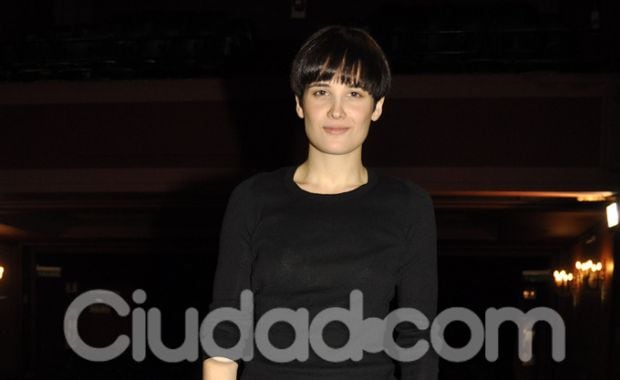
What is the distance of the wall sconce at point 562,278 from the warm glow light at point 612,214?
156 inches

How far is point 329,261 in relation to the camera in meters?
1.45

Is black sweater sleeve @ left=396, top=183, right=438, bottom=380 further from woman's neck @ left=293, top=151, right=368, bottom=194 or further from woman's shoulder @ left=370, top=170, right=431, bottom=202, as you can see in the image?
woman's neck @ left=293, top=151, right=368, bottom=194

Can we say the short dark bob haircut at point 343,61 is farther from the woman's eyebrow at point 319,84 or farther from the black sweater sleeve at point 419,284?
the black sweater sleeve at point 419,284

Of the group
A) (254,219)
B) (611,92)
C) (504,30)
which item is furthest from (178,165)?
(254,219)

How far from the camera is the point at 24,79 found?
788 centimetres

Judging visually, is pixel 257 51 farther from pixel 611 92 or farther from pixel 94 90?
pixel 611 92

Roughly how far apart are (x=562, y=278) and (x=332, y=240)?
38.4 feet

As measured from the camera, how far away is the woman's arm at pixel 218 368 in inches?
58.2

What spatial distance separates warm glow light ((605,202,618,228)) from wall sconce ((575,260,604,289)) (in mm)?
1374

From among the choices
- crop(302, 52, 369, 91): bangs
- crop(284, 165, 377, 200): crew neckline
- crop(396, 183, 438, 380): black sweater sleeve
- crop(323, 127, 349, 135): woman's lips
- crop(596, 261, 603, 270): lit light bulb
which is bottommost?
crop(596, 261, 603, 270): lit light bulb

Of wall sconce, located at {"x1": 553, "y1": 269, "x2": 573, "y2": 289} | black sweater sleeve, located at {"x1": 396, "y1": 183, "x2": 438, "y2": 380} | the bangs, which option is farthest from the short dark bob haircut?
wall sconce, located at {"x1": 553, "y1": 269, "x2": 573, "y2": 289}

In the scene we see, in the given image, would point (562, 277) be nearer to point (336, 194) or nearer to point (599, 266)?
point (599, 266)

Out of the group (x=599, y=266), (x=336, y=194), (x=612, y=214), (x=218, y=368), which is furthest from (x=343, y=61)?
(x=599, y=266)

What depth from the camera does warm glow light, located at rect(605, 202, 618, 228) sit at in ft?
25.0
